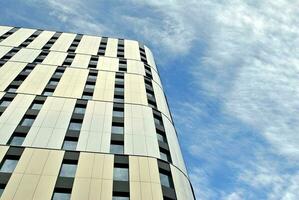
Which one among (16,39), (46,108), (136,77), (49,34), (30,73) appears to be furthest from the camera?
(49,34)

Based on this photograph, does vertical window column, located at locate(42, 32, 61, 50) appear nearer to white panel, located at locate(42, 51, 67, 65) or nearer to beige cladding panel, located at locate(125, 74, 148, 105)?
white panel, located at locate(42, 51, 67, 65)

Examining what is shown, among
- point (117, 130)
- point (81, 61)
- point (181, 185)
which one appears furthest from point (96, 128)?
point (81, 61)

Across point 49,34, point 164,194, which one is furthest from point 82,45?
point 164,194

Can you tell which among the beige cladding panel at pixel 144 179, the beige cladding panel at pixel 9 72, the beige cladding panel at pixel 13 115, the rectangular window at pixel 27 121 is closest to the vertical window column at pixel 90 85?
the beige cladding panel at pixel 13 115

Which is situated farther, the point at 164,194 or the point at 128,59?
the point at 128,59

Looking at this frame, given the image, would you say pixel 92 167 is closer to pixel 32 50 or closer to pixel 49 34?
pixel 32 50

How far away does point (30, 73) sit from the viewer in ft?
146

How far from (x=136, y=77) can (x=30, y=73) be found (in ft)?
45.9

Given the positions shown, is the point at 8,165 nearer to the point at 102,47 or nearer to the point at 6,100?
the point at 6,100

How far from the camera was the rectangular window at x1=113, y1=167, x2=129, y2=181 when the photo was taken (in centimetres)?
2756

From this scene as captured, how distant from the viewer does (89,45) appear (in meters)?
59.5

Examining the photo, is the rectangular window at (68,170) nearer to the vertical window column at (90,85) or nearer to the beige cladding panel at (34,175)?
the beige cladding panel at (34,175)

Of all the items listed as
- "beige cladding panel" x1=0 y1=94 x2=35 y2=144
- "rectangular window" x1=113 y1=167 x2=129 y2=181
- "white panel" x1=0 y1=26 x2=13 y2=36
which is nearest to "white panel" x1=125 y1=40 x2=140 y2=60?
"white panel" x1=0 y1=26 x2=13 y2=36

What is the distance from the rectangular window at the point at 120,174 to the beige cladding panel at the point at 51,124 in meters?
5.72
